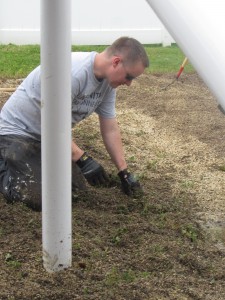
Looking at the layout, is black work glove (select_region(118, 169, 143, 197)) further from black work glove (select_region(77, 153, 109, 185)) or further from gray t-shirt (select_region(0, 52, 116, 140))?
gray t-shirt (select_region(0, 52, 116, 140))

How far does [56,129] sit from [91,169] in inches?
70.9

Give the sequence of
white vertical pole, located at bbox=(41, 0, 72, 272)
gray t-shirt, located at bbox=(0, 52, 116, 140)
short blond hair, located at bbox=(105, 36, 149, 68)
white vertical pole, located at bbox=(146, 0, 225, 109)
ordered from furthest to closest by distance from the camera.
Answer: gray t-shirt, located at bbox=(0, 52, 116, 140) < short blond hair, located at bbox=(105, 36, 149, 68) < white vertical pole, located at bbox=(41, 0, 72, 272) < white vertical pole, located at bbox=(146, 0, 225, 109)

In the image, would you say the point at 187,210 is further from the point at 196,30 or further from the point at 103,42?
the point at 103,42

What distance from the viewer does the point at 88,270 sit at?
11.1 ft

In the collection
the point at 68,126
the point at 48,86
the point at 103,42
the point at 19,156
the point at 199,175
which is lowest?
the point at 103,42

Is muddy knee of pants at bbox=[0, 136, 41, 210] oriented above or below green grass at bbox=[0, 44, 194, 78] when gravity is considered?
above

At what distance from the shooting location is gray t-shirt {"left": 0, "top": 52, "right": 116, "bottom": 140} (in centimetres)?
446

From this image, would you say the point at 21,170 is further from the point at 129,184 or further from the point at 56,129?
the point at 56,129

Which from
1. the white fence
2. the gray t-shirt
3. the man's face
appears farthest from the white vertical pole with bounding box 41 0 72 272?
the white fence

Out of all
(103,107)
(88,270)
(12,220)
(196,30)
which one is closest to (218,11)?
(196,30)

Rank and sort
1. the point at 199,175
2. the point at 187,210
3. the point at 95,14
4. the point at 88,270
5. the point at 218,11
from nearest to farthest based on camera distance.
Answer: the point at 218,11
the point at 88,270
the point at 187,210
the point at 199,175
the point at 95,14

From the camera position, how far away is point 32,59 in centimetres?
1090

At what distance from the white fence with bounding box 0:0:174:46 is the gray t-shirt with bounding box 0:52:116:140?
8.58m

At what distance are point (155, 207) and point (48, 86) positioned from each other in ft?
6.09
